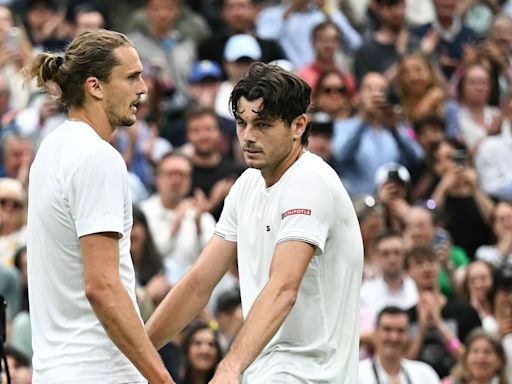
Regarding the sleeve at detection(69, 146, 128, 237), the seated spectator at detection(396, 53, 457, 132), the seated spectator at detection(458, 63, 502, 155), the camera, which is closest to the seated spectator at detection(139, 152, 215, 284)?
the camera

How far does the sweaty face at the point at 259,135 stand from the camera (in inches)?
253

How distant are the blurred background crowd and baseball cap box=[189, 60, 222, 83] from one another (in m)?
0.02

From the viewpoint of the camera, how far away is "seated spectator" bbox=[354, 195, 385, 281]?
39.9 ft

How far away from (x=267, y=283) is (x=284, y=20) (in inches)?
376

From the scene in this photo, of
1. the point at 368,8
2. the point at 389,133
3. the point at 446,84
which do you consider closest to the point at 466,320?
the point at 389,133

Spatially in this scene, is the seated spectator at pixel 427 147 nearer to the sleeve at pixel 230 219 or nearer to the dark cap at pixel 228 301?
the dark cap at pixel 228 301

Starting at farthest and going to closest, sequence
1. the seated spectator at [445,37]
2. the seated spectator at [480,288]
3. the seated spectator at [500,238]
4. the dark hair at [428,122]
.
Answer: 1. the seated spectator at [445,37]
2. the dark hair at [428,122]
3. the seated spectator at [500,238]
4. the seated spectator at [480,288]

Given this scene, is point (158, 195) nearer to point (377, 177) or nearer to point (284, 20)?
point (377, 177)

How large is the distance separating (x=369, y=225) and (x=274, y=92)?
609cm

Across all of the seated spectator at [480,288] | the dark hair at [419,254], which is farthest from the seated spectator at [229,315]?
the seated spectator at [480,288]

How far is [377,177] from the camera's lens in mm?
13391

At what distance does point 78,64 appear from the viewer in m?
6.30

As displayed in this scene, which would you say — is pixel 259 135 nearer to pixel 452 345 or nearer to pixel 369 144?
pixel 452 345

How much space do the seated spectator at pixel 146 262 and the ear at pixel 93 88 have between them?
487 centimetres
